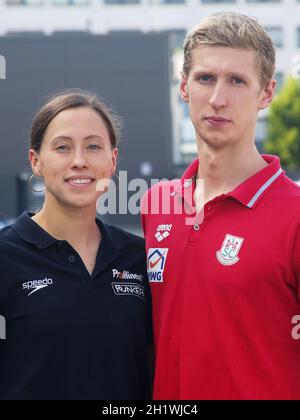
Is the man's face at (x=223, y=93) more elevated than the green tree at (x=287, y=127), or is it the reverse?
the green tree at (x=287, y=127)

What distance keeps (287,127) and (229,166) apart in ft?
117

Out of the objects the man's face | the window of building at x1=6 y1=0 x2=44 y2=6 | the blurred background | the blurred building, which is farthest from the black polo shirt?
the window of building at x1=6 y1=0 x2=44 y2=6

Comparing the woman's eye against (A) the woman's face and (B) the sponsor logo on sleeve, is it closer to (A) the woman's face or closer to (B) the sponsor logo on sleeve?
(A) the woman's face

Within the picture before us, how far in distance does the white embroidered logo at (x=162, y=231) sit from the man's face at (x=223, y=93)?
15.7 inches

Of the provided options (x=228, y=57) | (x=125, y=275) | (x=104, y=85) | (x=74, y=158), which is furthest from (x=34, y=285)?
(x=104, y=85)

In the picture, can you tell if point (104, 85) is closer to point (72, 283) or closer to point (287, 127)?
point (287, 127)

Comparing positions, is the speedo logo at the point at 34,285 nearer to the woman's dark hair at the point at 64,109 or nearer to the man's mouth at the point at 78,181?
the man's mouth at the point at 78,181

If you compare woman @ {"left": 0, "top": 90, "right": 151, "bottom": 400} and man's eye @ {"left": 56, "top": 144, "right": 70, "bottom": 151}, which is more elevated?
man's eye @ {"left": 56, "top": 144, "right": 70, "bottom": 151}

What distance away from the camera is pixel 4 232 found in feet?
10.0

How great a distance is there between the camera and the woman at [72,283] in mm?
2881

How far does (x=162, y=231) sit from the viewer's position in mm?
3266

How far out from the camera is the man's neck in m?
3.12

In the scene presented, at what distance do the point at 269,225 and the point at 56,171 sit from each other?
34.0 inches

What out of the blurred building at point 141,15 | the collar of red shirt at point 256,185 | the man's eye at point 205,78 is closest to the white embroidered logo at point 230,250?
the collar of red shirt at point 256,185
